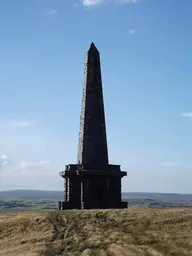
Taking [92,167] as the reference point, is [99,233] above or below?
below

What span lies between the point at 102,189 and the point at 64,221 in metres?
6.51

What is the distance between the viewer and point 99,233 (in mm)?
27203

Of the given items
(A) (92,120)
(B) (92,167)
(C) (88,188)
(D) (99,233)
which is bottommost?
(D) (99,233)

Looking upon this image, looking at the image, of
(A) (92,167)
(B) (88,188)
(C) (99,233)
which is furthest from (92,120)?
(C) (99,233)

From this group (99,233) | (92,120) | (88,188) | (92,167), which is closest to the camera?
(99,233)

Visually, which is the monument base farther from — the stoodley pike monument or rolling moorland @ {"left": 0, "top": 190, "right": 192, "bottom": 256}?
rolling moorland @ {"left": 0, "top": 190, "right": 192, "bottom": 256}

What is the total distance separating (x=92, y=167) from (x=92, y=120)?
13.2 feet

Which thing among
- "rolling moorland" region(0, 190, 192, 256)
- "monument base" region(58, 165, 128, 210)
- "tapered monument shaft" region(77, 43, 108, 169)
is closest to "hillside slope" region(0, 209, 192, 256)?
"rolling moorland" region(0, 190, 192, 256)

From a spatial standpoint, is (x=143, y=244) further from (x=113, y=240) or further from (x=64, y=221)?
(x=64, y=221)

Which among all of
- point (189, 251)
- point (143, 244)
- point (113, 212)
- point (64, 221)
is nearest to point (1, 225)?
point (64, 221)

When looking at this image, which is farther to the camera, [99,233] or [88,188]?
[88,188]

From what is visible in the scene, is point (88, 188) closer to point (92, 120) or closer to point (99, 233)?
point (92, 120)

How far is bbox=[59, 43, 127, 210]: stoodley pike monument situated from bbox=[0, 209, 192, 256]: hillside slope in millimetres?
3919

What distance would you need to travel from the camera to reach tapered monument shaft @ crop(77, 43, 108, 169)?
118 ft
